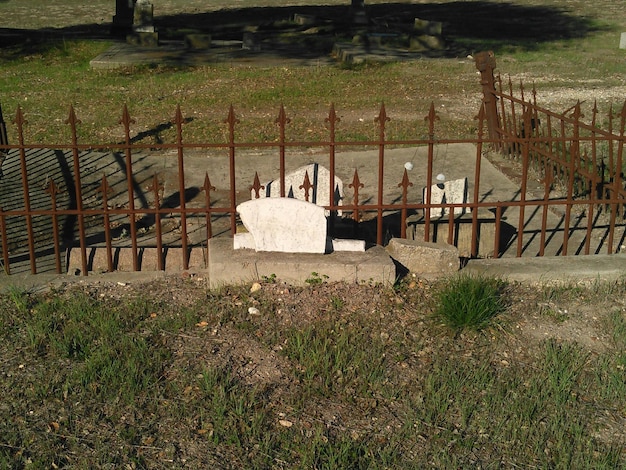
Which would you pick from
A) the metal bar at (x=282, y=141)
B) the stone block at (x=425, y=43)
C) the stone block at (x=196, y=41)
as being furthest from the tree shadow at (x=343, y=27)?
the metal bar at (x=282, y=141)

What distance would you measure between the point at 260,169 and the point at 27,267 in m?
3.28

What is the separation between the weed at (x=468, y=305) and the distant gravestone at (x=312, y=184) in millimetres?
1773

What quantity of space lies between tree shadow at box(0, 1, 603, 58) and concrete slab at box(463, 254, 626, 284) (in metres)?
13.8

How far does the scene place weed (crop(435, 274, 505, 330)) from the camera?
4.99 meters

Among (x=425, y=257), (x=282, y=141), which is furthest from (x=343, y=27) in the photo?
(x=425, y=257)

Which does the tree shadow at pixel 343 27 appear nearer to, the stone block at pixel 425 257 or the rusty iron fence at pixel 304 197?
the rusty iron fence at pixel 304 197

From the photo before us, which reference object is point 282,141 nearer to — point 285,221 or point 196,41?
point 285,221

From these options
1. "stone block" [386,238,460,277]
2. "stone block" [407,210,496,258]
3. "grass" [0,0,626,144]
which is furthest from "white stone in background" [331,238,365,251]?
"grass" [0,0,626,144]

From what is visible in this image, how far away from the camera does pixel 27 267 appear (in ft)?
21.3

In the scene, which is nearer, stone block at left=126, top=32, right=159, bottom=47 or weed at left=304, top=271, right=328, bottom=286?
weed at left=304, top=271, right=328, bottom=286

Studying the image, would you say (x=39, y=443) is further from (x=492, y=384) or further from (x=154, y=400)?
(x=492, y=384)

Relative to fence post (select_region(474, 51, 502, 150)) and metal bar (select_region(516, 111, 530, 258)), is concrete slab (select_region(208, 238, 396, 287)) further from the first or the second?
fence post (select_region(474, 51, 502, 150))

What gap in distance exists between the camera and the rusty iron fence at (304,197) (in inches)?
234

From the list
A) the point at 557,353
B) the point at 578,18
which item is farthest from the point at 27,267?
the point at 578,18
